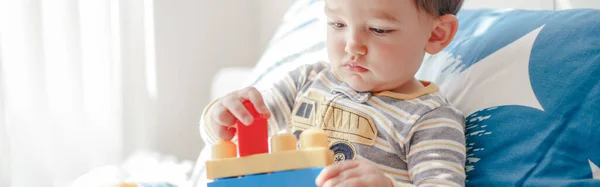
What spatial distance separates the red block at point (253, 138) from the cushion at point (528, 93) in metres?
0.34

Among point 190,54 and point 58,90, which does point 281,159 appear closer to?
point 58,90

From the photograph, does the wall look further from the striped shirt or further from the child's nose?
the child's nose

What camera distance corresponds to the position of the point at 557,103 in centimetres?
104

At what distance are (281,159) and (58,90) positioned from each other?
3.17 ft

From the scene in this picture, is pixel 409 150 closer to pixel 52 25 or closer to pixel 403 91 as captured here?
pixel 403 91

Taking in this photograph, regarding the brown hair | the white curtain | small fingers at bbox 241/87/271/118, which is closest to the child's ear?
the brown hair

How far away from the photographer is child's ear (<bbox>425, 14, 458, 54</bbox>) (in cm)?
105

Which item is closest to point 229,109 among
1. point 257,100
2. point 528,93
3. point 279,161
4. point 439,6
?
point 257,100

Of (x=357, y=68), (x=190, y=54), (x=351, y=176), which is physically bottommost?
(x=351, y=176)

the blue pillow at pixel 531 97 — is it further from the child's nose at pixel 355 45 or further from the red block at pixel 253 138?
the red block at pixel 253 138

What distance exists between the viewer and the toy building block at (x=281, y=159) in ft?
2.66

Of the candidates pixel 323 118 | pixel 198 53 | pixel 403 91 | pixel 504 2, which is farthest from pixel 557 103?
pixel 198 53

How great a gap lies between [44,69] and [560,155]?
1063mm

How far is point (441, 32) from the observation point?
1.07m
